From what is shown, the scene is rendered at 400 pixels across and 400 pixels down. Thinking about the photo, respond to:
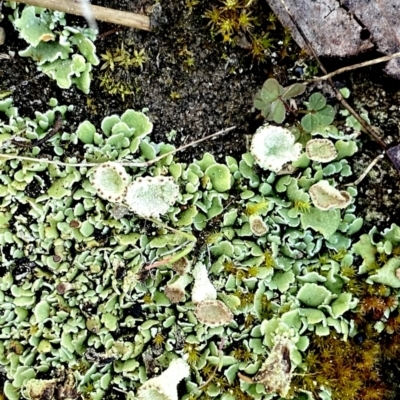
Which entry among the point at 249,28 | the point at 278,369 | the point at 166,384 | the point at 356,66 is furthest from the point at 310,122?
the point at 166,384

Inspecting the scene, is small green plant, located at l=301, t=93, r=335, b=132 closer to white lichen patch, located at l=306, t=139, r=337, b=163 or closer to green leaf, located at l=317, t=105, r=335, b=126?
green leaf, located at l=317, t=105, r=335, b=126

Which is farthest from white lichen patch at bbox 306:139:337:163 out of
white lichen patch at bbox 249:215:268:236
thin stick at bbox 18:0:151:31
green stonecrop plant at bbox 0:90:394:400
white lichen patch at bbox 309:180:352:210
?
thin stick at bbox 18:0:151:31

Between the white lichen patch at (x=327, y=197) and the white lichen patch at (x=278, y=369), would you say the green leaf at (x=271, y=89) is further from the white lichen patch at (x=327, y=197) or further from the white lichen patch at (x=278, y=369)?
the white lichen patch at (x=278, y=369)

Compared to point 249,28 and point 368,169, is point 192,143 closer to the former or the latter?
point 249,28

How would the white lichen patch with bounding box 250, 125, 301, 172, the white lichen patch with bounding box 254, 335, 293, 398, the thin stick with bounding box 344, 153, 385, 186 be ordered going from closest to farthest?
the white lichen patch with bounding box 254, 335, 293, 398
the white lichen patch with bounding box 250, 125, 301, 172
the thin stick with bounding box 344, 153, 385, 186

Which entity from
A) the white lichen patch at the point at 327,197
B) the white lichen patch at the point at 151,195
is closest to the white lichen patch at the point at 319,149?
the white lichen patch at the point at 327,197

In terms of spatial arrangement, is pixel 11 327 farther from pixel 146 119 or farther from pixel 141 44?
pixel 141 44
